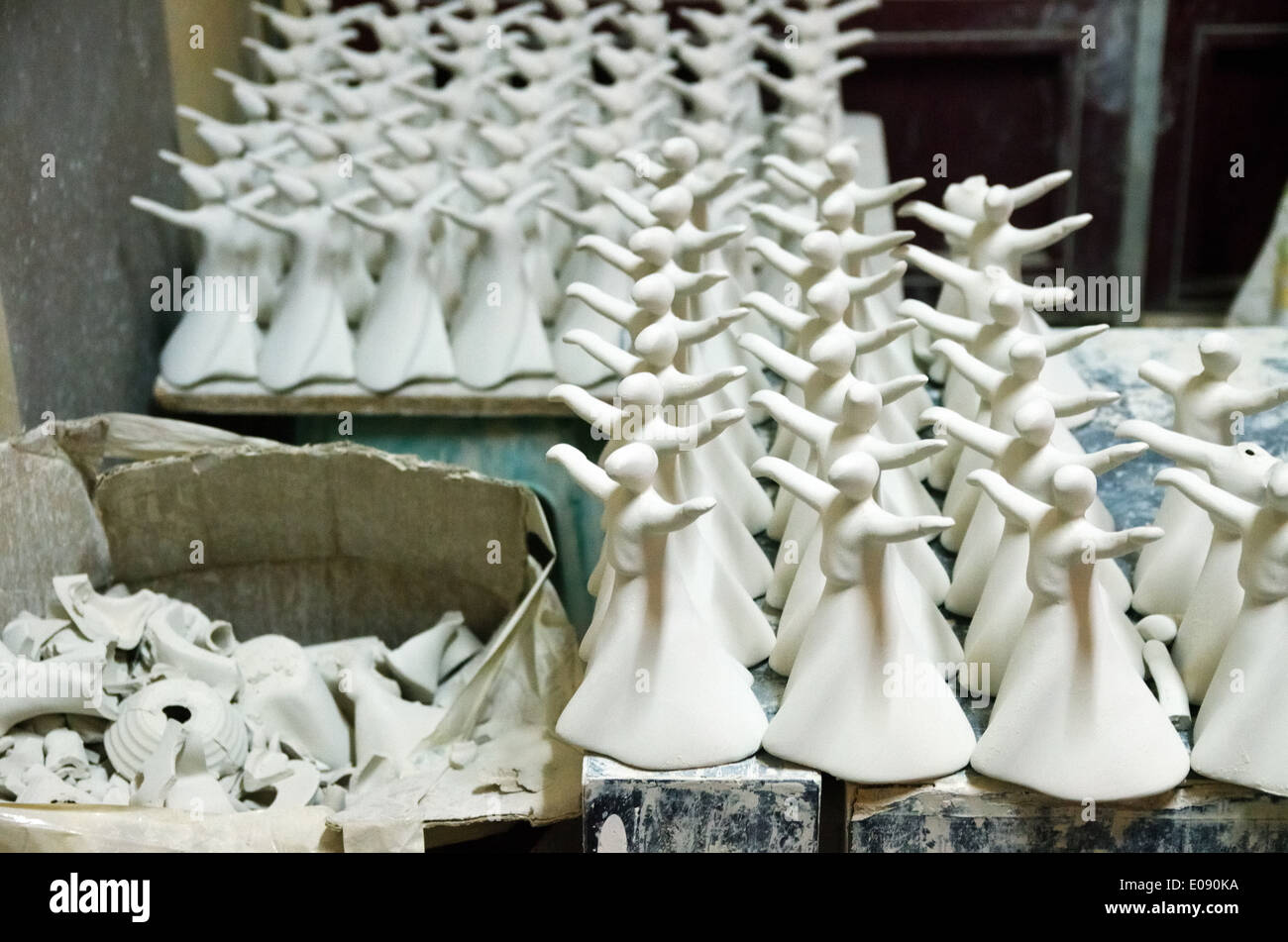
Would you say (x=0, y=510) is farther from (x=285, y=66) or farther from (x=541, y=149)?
(x=285, y=66)

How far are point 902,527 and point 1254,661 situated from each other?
0.32 meters

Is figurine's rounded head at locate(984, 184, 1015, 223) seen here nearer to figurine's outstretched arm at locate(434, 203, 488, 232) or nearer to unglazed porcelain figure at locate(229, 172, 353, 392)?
figurine's outstretched arm at locate(434, 203, 488, 232)

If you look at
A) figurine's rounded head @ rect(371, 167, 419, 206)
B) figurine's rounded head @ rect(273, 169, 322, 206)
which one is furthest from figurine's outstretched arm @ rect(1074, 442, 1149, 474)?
figurine's rounded head @ rect(273, 169, 322, 206)

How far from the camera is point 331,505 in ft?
6.06

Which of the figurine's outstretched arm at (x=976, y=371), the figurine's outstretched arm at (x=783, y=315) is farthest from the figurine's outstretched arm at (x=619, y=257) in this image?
the figurine's outstretched arm at (x=976, y=371)

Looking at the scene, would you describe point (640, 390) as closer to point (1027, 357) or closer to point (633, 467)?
point (633, 467)

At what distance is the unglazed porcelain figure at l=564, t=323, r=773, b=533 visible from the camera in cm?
138

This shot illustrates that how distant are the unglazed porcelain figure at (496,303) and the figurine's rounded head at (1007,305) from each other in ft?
2.23

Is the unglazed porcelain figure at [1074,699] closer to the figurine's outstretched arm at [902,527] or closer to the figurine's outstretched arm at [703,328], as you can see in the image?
the figurine's outstretched arm at [902,527]

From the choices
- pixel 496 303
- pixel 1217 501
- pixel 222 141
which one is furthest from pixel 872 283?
pixel 222 141

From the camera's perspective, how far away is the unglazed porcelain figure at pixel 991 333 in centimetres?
148

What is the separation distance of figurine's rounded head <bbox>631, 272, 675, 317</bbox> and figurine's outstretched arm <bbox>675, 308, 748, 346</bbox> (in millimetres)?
26
